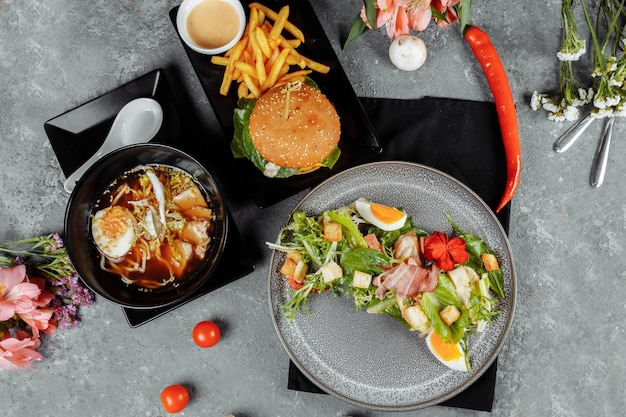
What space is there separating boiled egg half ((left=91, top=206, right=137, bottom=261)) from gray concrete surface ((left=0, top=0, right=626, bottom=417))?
0.36 m

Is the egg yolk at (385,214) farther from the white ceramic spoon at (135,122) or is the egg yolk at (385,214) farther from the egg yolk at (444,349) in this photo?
the white ceramic spoon at (135,122)

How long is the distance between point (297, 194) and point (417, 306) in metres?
0.60

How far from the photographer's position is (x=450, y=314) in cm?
189

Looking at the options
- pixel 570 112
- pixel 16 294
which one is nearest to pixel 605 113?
pixel 570 112

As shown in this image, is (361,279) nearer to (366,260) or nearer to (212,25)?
(366,260)

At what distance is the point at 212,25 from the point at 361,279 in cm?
104

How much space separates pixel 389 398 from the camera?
2006 mm

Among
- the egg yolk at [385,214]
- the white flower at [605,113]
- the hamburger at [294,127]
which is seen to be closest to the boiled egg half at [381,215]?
the egg yolk at [385,214]

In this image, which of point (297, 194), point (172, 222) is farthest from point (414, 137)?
point (172, 222)

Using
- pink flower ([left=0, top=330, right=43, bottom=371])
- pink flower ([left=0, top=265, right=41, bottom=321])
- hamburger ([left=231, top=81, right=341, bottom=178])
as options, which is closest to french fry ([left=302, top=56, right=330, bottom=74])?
hamburger ([left=231, top=81, right=341, bottom=178])

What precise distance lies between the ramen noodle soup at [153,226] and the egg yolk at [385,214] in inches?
21.4

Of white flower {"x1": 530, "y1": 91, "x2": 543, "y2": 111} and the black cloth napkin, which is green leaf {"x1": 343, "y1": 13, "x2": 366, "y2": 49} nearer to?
the black cloth napkin

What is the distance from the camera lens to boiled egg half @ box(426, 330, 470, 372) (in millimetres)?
1933

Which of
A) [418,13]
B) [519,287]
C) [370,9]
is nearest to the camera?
[370,9]
